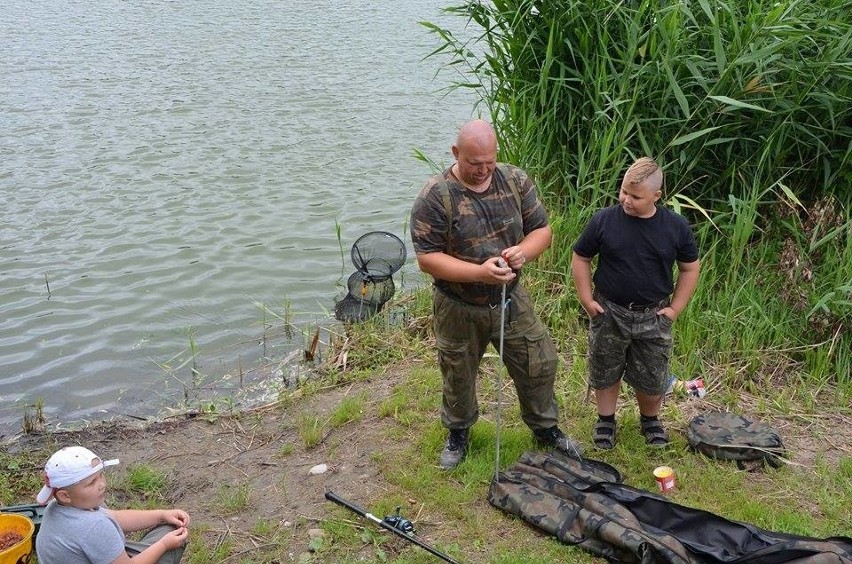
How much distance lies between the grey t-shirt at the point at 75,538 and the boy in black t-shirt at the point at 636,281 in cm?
247

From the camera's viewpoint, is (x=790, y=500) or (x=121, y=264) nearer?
(x=790, y=500)

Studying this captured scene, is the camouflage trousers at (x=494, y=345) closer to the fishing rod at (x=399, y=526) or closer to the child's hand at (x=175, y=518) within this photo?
the fishing rod at (x=399, y=526)

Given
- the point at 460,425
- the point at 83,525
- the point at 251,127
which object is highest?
the point at 251,127

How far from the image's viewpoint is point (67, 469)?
9.93 ft

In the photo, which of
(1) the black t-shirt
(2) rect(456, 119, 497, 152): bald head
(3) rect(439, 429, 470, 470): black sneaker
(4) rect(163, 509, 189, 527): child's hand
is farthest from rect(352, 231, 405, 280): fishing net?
(4) rect(163, 509, 189, 527): child's hand

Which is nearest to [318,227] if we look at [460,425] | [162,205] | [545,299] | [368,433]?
[162,205]

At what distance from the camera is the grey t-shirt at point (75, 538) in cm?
309

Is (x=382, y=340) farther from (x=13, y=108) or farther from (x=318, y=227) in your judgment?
(x=13, y=108)

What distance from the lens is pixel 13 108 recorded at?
36.7ft

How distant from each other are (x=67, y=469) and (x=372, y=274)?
13.2 feet

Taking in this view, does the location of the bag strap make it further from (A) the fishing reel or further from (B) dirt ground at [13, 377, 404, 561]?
(B) dirt ground at [13, 377, 404, 561]

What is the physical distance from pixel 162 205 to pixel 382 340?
13.1 feet

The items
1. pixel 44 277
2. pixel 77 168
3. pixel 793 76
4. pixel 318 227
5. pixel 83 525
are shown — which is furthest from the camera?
pixel 77 168

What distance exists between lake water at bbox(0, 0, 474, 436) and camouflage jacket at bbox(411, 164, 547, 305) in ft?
9.54
